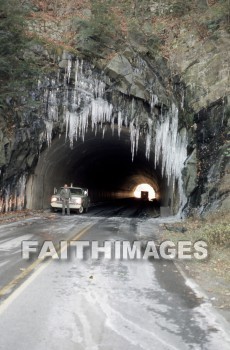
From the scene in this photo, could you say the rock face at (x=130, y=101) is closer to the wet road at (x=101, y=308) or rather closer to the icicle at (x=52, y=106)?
the icicle at (x=52, y=106)

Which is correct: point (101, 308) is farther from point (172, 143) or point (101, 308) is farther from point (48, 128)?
point (48, 128)

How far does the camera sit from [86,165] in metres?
37.9

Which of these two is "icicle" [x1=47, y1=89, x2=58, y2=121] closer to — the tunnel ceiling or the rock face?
the rock face

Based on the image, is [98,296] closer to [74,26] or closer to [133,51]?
[133,51]

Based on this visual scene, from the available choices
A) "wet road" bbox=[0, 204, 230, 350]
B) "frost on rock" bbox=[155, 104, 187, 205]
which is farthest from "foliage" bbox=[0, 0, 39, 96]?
"wet road" bbox=[0, 204, 230, 350]

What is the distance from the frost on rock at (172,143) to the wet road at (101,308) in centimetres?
1347

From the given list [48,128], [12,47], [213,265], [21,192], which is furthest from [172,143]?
[213,265]

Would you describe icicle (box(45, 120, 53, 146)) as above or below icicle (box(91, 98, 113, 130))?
below

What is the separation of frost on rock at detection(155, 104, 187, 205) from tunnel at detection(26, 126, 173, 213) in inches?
76.1

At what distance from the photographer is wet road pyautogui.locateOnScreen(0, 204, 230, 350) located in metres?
4.66

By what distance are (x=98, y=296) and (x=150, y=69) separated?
725 inches

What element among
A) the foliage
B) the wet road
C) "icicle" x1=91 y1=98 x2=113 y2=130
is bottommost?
the wet road

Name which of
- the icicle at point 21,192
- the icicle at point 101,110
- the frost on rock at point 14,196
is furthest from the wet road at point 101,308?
the icicle at point 21,192

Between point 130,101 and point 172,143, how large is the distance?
3594mm
